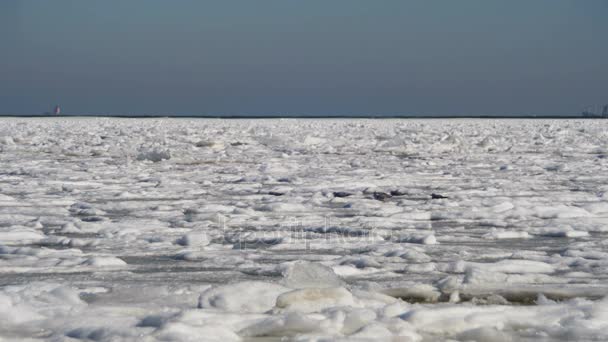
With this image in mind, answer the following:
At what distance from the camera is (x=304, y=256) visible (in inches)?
160

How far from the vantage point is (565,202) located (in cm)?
625

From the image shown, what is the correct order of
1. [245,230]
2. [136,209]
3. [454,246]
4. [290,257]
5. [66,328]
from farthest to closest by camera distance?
[136,209] < [245,230] < [454,246] < [290,257] < [66,328]

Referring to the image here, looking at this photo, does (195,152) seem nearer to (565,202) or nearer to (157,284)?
(565,202)

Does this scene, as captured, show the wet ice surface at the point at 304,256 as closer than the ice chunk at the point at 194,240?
Yes

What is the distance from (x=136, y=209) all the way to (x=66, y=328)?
331cm

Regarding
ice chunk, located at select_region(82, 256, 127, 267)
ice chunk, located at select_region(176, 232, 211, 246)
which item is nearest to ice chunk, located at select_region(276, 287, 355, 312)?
ice chunk, located at select_region(82, 256, 127, 267)

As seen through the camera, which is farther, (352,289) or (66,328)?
(352,289)

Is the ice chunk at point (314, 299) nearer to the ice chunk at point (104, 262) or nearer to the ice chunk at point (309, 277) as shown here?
the ice chunk at point (309, 277)

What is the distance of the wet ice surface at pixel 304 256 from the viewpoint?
2791 mm

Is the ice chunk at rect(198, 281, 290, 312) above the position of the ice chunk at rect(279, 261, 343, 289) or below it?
below

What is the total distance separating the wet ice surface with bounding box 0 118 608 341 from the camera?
2.79 meters

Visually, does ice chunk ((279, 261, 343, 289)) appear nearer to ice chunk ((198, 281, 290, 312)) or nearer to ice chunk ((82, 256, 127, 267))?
ice chunk ((198, 281, 290, 312))

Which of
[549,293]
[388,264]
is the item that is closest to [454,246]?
[388,264]

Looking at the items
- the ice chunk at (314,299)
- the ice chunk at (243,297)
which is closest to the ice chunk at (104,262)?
the ice chunk at (243,297)
